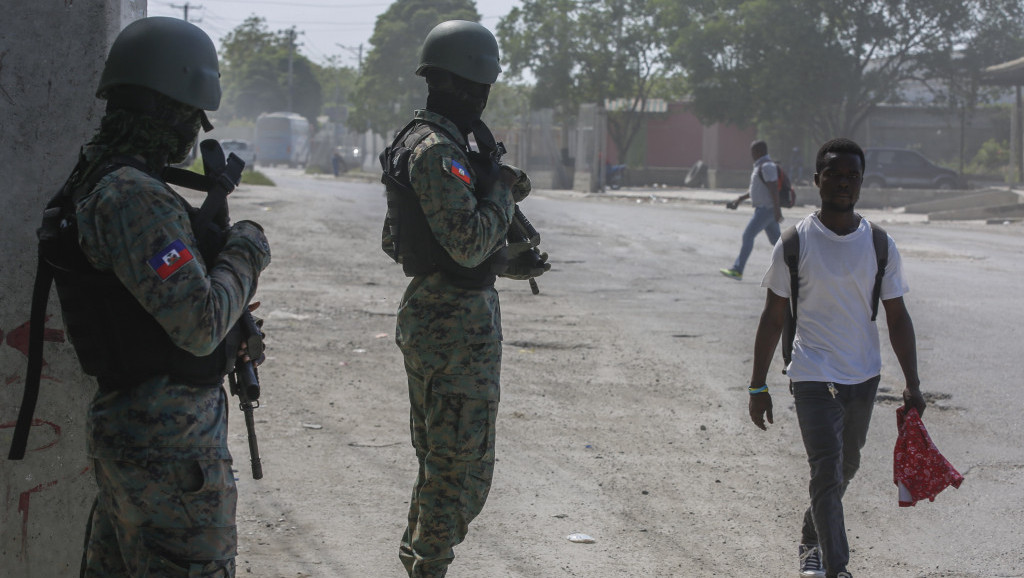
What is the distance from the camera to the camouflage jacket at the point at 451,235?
3217mm

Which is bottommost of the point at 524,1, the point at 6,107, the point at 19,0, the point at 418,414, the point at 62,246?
the point at 418,414

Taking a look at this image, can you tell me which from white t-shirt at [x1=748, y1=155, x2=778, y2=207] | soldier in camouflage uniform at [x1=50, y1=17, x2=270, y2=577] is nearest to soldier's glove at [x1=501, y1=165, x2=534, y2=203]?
soldier in camouflage uniform at [x1=50, y1=17, x2=270, y2=577]

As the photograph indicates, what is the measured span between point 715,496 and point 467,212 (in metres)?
2.35

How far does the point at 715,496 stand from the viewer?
4.95 meters

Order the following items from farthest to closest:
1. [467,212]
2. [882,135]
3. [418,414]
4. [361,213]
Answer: [882,135], [361,213], [418,414], [467,212]

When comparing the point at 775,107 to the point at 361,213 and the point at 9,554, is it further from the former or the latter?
the point at 9,554

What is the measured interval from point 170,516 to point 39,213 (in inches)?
55.2

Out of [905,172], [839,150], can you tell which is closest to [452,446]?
[839,150]

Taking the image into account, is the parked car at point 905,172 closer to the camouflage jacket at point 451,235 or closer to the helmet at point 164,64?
the camouflage jacket at point 451,235

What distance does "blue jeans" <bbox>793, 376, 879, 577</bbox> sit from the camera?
3.72 m

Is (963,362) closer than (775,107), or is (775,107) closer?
(963,362)

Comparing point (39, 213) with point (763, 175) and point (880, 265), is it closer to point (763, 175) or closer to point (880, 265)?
point (880, 265)

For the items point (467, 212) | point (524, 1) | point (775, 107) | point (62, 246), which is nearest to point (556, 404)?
point (467, 212)

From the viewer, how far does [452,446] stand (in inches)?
130
